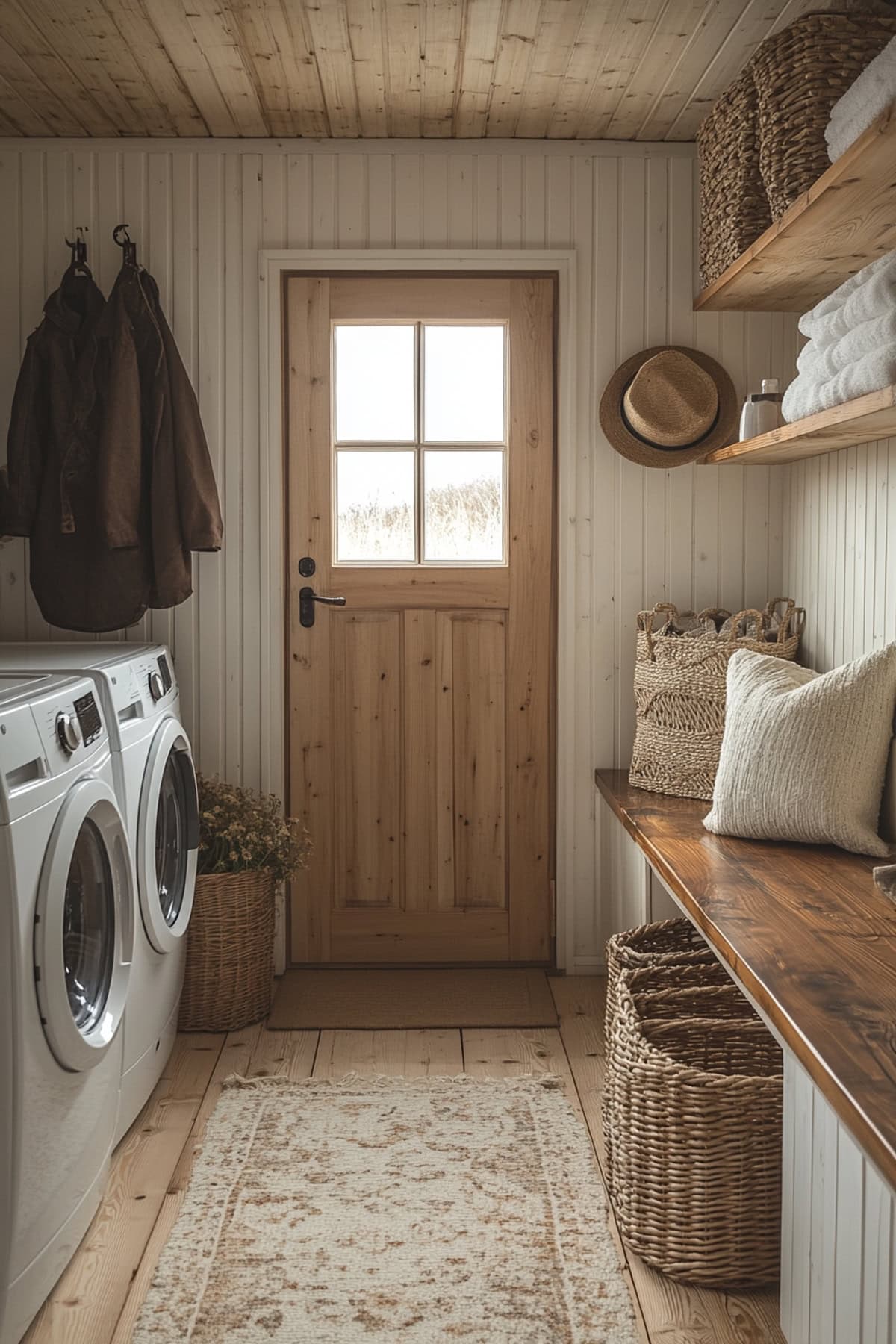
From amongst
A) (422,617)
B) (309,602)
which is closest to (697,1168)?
(422,617)

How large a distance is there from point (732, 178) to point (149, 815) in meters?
1.92

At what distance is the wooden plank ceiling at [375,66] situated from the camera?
95.2 inches

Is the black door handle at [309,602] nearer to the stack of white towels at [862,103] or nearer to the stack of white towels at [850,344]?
the stack of white towels at [850,344]

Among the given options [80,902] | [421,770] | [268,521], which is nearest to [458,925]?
[421,770]

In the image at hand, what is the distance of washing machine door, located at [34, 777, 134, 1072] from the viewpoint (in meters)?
1.72

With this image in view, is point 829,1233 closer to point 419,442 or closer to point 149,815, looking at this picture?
point 149,815

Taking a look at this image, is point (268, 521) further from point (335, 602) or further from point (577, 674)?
point (577, 674)

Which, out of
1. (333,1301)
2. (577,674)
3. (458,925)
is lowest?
Result: (333,1301)

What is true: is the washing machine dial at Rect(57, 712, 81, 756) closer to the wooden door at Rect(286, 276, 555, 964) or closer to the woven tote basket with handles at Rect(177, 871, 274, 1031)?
the woven tote basket with handles at Rect(177, 871, 274, 1031)

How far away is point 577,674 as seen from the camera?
10.7 ft

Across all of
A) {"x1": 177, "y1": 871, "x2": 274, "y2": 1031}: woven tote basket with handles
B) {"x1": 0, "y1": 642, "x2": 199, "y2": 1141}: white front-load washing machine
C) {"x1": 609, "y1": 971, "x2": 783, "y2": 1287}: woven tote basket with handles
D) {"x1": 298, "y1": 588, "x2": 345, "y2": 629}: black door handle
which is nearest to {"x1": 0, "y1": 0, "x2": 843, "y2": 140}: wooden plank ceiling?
{"x1": 298, "y1": 588, "x2": 345, "y2": 629}: black door handle

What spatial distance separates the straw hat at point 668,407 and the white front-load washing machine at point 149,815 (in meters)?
1.39

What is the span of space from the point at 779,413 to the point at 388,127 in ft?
4.32

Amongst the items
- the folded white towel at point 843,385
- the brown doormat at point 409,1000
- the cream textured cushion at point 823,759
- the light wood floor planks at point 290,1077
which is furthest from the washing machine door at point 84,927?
the folded white towel at point 843,385
